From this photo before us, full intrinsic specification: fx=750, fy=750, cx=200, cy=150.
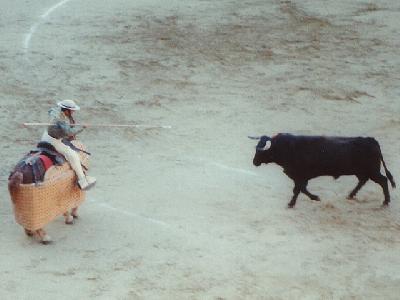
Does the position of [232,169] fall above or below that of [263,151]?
below

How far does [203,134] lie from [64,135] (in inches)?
149

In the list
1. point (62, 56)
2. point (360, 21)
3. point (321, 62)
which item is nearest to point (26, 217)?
point (62, 56)

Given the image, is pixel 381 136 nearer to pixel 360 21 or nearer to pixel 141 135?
pixel 141 135

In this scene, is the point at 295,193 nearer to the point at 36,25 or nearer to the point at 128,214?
the point at 128,214

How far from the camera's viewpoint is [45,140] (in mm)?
8758

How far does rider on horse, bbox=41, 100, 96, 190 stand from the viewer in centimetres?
861

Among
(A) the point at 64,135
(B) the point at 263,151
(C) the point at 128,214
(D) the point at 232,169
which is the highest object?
(A) the point at 64,135

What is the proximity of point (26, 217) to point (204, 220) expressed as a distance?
222cm

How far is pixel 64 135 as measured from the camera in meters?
8.64

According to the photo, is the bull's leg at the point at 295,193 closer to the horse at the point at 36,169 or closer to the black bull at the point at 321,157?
the black bull at the point at 321,157

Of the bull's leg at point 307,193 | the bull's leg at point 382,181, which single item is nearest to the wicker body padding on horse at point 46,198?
the bull's leg at point 307,193

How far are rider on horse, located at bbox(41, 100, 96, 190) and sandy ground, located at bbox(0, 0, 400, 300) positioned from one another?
66 centimetres

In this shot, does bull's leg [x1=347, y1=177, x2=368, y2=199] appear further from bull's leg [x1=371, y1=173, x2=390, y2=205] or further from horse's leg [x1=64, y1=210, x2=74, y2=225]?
horse's leg [x1=64, y1=210, x2=74, y2=225]

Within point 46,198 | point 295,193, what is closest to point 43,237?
point 46,198
